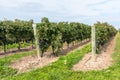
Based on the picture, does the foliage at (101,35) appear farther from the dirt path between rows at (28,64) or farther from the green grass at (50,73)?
the green grass at (50,73)

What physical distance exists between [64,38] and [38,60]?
9.91m

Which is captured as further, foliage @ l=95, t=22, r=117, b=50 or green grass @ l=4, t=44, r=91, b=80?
foliage @ l=95, t=22, r=117, b=50

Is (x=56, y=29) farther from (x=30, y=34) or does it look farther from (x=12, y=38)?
(x=30, y=34)

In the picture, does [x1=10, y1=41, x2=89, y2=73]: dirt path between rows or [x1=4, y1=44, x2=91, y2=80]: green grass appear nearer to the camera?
[x1=4, y1=44, x2=91, y2=80]: green grass

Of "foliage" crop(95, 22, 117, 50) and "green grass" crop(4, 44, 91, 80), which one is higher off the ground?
"foliage" crop(95, 22, 117, 50)

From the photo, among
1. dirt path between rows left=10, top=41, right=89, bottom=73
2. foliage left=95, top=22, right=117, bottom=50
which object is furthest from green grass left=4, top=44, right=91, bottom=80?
foliage left=95, top=22, right=117, bottom=50

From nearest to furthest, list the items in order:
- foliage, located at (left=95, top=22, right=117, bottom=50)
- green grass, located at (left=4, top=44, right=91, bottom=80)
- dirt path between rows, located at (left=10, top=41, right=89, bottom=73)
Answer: green grass, located at (left=4, top=44, right=91, bottom=80)
dirt path between rows, located at (left=10, top=41, right=89, bottom=73)
foliage, located at (left=95, top=22, right=117, bottom=50)

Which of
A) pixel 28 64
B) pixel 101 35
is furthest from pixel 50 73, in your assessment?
pixel 101 35

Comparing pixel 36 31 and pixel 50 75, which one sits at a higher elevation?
pixel 36 31

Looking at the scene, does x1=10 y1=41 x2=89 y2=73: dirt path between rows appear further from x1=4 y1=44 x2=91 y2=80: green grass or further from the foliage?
the foliage

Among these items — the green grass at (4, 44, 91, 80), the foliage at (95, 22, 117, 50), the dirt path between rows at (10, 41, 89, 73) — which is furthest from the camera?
the foliage at (95, 22, 117, 50)

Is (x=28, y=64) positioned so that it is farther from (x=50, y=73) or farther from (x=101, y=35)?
(x=101, y=35)

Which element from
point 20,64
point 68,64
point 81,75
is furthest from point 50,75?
point 20,64

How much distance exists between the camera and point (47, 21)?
82.5 feet
